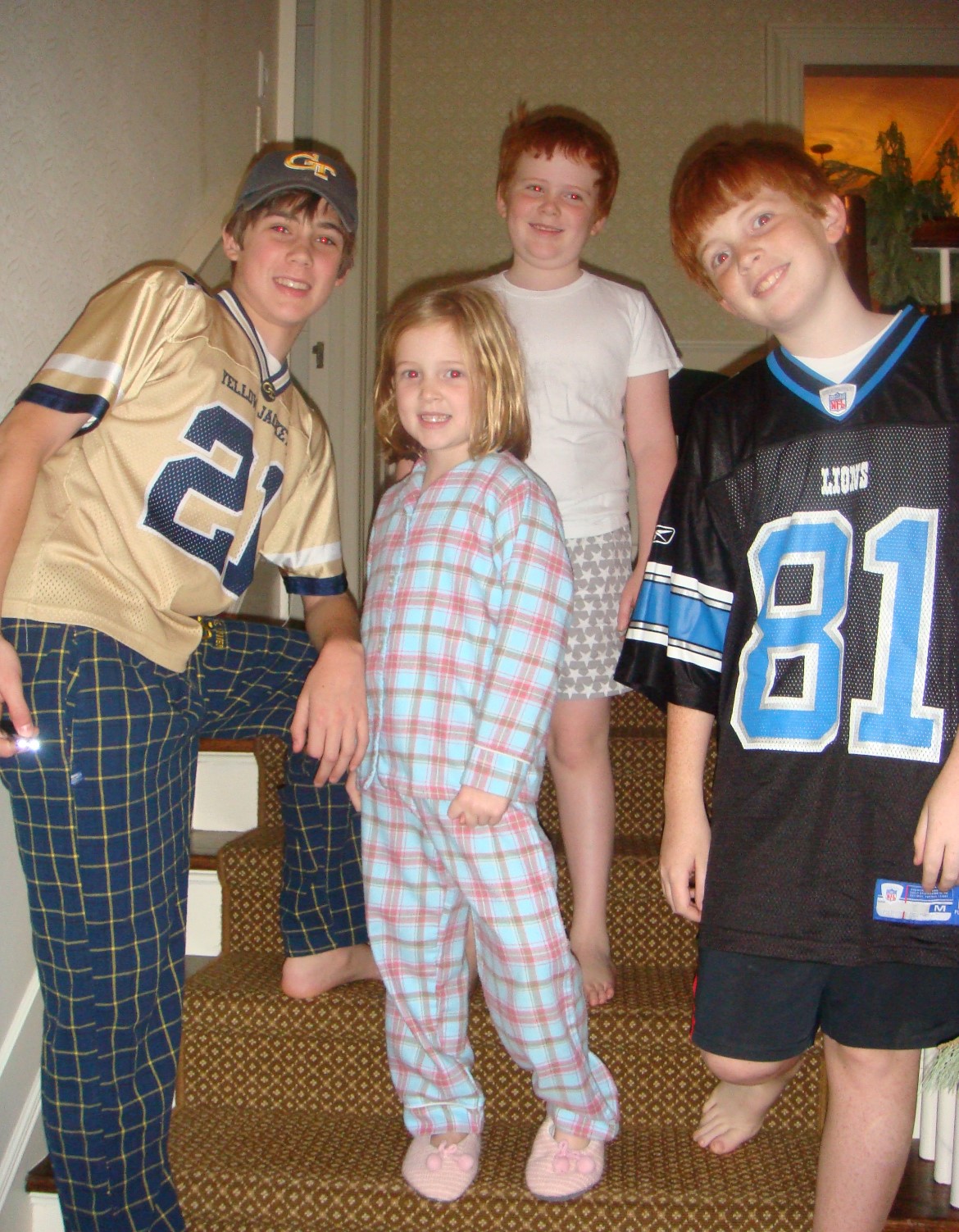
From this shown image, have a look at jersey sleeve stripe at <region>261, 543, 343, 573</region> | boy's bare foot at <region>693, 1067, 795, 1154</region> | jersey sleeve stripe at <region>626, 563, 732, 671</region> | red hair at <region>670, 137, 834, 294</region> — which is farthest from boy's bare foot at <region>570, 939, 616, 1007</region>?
red hair at <region>670, 137, 834, 294</region>

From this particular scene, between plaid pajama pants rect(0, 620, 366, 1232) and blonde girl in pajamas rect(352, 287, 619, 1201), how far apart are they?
0.93 feet

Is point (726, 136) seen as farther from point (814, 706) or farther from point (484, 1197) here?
point (484, 1197)

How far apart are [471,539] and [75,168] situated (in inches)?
32.2

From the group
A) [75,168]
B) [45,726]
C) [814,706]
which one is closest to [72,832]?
[45,726]

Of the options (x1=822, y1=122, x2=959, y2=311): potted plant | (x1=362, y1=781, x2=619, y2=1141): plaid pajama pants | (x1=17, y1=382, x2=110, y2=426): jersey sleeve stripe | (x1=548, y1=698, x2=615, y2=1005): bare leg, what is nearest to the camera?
(x1=17, y1=382, x2=110, y2=426): jersey sleeve stripe

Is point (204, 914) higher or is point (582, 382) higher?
point (582, 382)

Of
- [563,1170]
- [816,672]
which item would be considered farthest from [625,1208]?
[816,672]

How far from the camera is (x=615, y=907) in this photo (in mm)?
1744

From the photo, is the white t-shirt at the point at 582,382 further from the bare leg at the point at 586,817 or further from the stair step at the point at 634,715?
the stair step at the point at 634,715

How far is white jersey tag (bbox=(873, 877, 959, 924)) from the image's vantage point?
3.37ft

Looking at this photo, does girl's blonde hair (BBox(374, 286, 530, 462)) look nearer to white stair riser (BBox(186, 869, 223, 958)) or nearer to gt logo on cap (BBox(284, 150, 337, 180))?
gt logo on cap (BBox(284, 150, 337, 180))

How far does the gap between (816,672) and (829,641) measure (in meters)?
0.04

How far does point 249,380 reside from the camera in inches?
54.0

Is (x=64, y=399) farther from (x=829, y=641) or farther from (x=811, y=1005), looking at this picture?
(x=811, y=1005)
